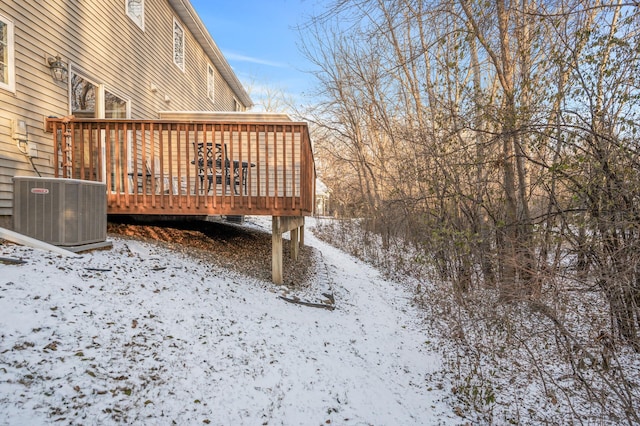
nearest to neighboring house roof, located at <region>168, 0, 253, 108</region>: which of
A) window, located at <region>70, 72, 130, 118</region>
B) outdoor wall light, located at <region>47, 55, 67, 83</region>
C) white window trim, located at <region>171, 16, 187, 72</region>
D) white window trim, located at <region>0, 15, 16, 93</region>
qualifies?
white window trim, located at <region>171, 16, 187, 72</region>

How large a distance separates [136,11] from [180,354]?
8178 millimetres

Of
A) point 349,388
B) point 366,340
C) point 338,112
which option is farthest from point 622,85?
point 338,112

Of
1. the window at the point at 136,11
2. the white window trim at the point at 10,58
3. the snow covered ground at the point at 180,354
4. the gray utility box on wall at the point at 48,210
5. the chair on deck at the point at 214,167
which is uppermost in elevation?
the window at the point at 136,11

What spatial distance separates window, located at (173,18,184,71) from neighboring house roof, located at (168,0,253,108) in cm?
34

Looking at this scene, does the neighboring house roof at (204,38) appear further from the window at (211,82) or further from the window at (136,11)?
the window at (136,11)

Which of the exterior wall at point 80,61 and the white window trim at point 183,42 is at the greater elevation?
the white window trim at point 183,42

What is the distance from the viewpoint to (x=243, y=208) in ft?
18.3

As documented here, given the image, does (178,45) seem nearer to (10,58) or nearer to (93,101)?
(93,101)

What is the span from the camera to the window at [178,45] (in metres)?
10.4

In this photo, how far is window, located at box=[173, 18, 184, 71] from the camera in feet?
34.2

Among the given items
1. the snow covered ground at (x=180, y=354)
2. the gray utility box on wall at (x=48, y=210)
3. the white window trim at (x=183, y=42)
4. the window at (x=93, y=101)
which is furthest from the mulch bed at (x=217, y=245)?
the white window trim at (x=183, y=42)

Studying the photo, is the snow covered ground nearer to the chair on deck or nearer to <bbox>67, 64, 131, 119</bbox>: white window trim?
the chair on deck

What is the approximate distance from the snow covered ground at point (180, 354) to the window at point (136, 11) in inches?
224

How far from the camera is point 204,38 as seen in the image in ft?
39.3
